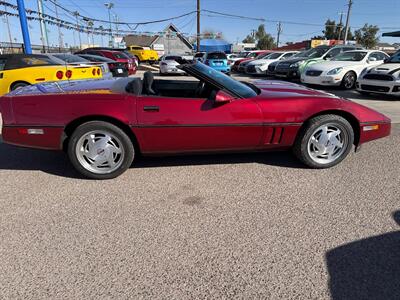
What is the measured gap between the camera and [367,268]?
2.01 meters

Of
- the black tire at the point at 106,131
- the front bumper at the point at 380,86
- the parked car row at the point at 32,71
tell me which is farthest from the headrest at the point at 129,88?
the front bumper at the point at 380,86

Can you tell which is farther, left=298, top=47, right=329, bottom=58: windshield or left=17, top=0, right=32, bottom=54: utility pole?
left=298, top=47, right=329, bottom=58: windshield

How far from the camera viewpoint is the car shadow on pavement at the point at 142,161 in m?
3.67

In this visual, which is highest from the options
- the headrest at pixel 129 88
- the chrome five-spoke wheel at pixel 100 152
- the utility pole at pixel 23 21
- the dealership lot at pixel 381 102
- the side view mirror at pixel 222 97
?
the utility pole at pixel 23 21

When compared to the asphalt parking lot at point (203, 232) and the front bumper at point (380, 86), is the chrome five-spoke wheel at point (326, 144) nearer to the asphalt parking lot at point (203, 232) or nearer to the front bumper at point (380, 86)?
the asphalt parking lot at point (203, 232)

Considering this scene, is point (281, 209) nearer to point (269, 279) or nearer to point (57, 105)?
point (269, 279)

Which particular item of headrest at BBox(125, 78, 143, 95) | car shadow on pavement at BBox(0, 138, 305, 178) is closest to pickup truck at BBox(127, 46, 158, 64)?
car shadow on pavement at BBox(0, 138, 305, 178)

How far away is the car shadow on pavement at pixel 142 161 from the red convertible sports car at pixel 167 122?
1.17ft

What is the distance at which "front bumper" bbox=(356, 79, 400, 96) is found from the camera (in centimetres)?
794

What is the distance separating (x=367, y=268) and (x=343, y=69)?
9.61m

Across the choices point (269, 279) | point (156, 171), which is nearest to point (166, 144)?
point (156, 171)

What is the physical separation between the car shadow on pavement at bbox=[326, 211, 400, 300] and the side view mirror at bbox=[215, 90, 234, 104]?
5.76 ft

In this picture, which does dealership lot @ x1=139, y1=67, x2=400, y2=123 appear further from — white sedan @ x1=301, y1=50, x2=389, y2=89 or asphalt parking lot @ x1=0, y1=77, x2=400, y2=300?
asphalt parking lot @ x1=0, y1=77, x2=400, y2=300

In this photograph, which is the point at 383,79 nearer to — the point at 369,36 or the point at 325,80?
the point at 325,80
